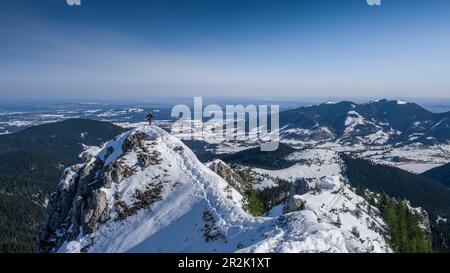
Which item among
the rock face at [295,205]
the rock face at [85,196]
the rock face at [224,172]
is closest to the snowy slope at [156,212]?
the rock face at [85,196]

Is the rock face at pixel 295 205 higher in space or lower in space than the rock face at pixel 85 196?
lower

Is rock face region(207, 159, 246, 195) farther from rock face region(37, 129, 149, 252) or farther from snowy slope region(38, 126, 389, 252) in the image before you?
rock face region(37, 129, 149, 252)

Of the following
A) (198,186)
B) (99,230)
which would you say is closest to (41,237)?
(99,230)

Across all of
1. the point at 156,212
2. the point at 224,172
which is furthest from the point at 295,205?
the point at 156,212

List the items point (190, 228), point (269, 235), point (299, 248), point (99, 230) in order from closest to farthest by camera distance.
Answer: point (299, 248) → point (269, 235) → point (190, 228) → point (99, 230)

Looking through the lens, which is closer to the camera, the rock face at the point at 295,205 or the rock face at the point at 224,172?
the rock face at the point at 295,205

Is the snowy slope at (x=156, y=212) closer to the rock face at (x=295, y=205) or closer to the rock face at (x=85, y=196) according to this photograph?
the rock face at (x=85, y=196)
